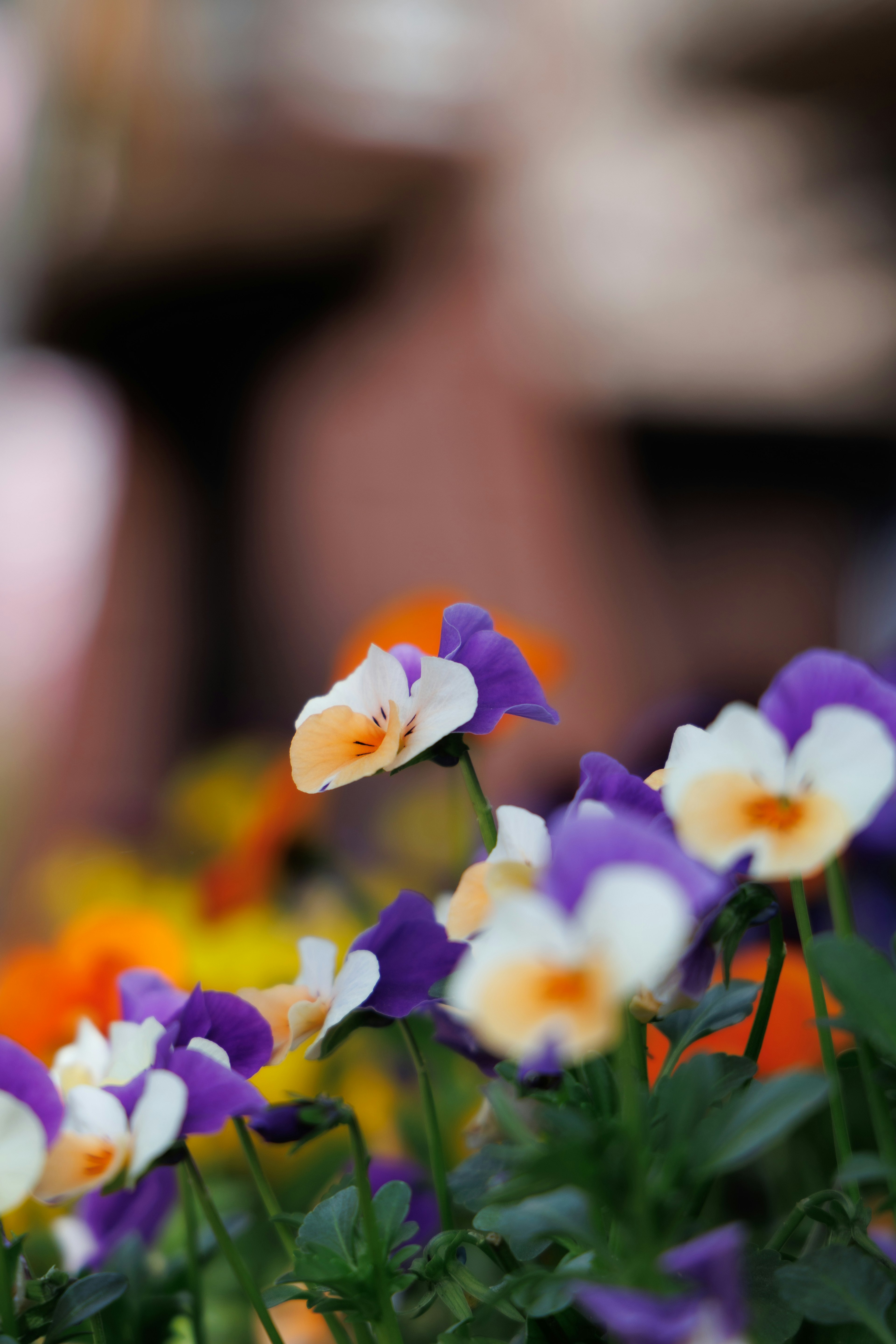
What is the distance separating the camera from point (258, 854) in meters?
0.64

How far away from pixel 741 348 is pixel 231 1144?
1.21m

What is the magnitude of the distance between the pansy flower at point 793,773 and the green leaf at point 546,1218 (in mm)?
56

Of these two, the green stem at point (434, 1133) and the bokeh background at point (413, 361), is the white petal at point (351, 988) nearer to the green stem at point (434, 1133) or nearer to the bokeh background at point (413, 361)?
the green stem at point (434, 1133)

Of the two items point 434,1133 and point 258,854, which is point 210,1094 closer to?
point 434,1133

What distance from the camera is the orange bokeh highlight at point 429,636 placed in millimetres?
468

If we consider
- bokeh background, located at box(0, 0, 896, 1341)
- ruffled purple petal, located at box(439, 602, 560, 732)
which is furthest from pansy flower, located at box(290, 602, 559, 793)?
bokeh background, located at box(0, 0, 896, 1341)

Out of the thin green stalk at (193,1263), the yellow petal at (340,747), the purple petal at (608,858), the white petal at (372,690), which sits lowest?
the thin green stalk at (193,1263)

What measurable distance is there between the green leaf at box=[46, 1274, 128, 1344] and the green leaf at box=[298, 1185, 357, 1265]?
0.04m

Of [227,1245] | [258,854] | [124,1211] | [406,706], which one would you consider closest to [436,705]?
[406,706]

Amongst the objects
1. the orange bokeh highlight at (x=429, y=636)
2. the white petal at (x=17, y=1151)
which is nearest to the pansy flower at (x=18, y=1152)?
the white petal at (x=17, y=1151)

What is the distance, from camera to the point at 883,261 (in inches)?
54.3

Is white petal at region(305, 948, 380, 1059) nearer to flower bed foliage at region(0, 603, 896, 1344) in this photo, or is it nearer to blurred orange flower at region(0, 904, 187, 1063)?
flower bed foliage at region(0, 603, 896, 1344)

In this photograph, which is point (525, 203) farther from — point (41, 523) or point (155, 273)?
point (41, 523)

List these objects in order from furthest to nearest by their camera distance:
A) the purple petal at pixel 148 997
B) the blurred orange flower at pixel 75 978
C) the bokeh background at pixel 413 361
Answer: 1. the bokeh background at pixel 413 361
2. the blurred orange flower at pixel 75 978
3. the purple petal at pixel 148 997
